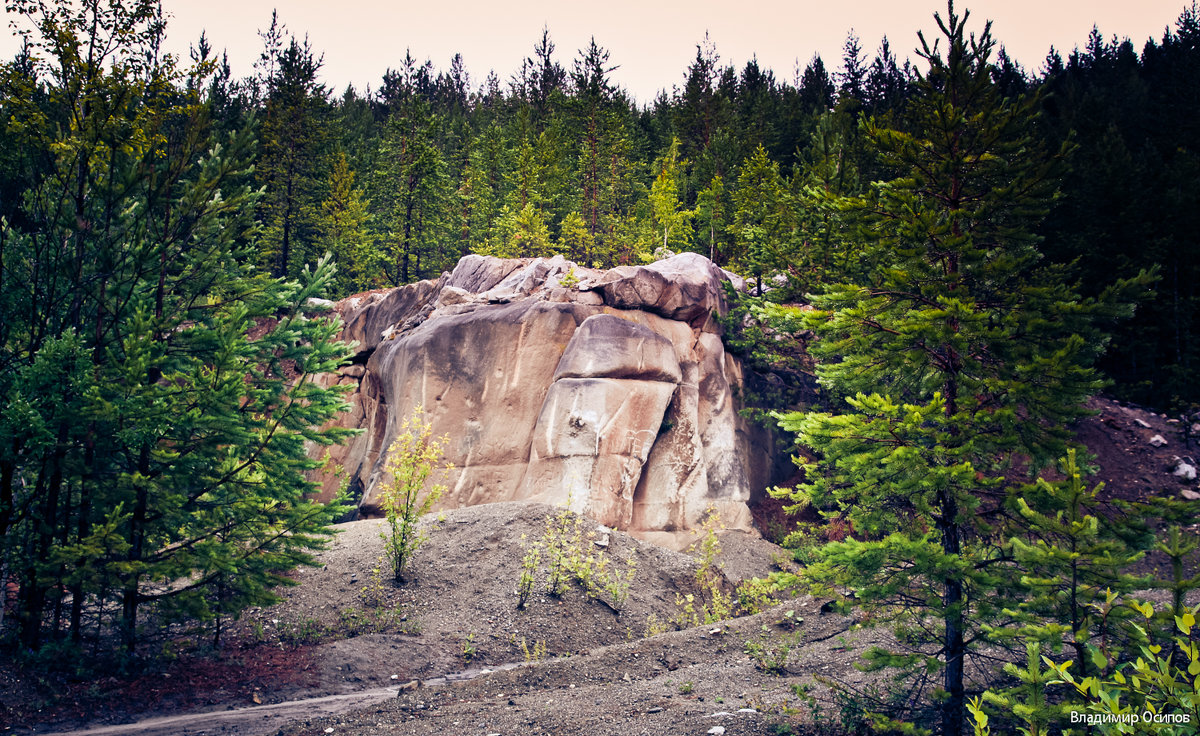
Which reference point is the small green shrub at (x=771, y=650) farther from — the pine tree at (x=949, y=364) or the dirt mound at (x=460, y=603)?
the dirt mound at (x=460, y=603)

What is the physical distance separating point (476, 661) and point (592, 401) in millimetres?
8706

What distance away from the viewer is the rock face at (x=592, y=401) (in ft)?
60.6

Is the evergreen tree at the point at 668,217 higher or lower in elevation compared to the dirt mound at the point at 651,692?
higher

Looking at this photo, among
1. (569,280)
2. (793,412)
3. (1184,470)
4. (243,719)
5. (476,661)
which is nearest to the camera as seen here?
(793,412)

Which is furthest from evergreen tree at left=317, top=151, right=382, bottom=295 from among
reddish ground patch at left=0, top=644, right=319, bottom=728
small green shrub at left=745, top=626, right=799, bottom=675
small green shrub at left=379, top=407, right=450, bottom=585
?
small green shrub at left=745, top=626, right=799, bottom=675

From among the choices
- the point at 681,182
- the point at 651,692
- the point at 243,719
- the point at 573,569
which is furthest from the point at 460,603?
the point at 681,182

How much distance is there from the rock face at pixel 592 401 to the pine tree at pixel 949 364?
35.3 ft

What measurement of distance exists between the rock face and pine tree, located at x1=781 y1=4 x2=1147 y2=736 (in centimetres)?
1076

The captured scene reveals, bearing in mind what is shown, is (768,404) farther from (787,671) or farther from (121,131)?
(121,131)

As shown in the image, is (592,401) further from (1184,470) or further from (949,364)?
(1184,470)

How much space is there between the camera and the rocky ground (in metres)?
7.92

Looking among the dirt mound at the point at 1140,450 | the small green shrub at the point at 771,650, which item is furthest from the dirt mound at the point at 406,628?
the dirt mound at the point at 1140,450

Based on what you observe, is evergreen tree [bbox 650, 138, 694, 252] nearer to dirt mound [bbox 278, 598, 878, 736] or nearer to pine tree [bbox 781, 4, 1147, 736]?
dirt mound [bbox 278, 598, 878, 736]

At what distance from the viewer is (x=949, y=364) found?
24.7ft
